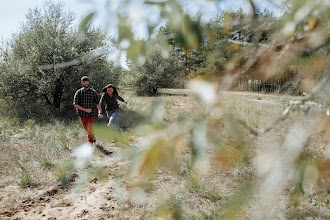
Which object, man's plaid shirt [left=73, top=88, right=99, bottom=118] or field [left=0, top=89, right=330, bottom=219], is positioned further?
man's plaid shirt [left=73, top=88, right=99, bottom=118]

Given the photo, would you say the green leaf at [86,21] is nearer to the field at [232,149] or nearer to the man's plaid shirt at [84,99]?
the field at [232,149]

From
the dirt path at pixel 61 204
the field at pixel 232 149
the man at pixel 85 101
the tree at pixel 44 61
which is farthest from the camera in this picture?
the tree at pixel 44 61

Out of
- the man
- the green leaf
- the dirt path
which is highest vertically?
the green leaf

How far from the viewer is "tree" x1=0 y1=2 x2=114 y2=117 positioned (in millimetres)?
7484

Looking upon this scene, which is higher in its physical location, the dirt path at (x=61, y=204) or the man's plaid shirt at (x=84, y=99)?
the man's plaid shirt at (x=84, y=99)

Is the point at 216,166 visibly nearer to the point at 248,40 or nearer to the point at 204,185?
the point at 248,40

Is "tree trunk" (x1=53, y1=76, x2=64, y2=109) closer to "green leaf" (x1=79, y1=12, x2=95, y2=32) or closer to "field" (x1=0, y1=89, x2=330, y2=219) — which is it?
"field" (x1=0, y1=89, x2=330, y2=219)

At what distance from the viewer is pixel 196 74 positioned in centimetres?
69

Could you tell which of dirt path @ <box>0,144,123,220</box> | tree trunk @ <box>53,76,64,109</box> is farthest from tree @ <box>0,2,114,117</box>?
dirt path @ <box>0,144,123,220</box>

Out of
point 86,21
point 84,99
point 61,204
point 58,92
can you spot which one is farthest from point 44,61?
point 86,21

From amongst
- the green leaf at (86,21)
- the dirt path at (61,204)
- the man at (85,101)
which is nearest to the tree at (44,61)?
the man at (85,101)

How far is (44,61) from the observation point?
25.2ft

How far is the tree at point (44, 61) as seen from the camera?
295 inches

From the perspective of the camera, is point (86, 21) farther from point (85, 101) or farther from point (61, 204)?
point (85, 101)
